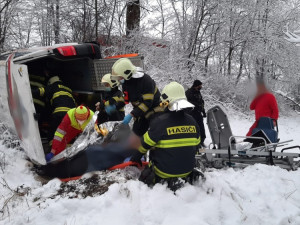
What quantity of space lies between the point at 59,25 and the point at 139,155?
38.5 feet

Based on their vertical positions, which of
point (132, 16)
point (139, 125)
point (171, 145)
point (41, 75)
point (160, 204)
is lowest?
point (160, 204)

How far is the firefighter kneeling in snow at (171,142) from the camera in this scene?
9.41 ft

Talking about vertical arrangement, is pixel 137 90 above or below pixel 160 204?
above

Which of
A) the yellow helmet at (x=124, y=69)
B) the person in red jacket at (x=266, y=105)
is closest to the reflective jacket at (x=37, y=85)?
the yellow helmet at (x=124, y=69)

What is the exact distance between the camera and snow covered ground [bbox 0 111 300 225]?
2553mm

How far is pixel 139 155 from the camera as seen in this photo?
3.18m

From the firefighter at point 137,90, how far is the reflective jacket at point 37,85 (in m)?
1.76

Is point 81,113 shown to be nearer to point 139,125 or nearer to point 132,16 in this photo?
point 139,125

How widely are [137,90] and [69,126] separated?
118 centimetres

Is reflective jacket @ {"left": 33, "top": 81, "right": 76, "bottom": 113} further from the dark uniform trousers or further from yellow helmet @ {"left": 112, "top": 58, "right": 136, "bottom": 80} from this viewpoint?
the dark uniform trousers

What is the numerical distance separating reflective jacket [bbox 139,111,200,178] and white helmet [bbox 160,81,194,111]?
87 mm

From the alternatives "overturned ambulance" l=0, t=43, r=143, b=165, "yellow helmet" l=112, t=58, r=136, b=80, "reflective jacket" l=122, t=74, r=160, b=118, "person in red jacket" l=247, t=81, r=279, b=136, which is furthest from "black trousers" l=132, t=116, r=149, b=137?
"person in red jacket" l=247, t=81, r=279, b=136

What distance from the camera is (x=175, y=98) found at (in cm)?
298

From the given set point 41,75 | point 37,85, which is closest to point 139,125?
point 37,85
